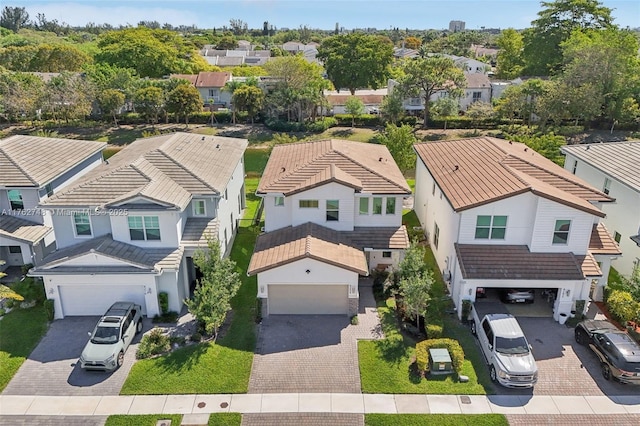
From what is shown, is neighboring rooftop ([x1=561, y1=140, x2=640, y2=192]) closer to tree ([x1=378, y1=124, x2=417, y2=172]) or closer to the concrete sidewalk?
tree ([x1=378, y1=124, x2=417, y2=172])

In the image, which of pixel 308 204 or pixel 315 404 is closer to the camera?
pixel 315 404

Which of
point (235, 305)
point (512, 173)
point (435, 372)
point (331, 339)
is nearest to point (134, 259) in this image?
point (235, 305)

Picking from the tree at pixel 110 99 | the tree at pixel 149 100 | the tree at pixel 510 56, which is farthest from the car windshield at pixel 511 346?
the tree at pixel 510 56

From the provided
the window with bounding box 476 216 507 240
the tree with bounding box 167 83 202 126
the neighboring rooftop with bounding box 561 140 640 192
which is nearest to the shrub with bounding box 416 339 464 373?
the window with bounding box 476 216 507 240

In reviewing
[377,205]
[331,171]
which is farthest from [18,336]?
[377,205]

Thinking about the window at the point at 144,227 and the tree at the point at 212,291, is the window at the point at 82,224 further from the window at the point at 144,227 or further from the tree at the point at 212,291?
the tree at the point at 212,291

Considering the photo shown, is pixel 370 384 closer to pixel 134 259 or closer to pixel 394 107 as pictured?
pixel 134 259

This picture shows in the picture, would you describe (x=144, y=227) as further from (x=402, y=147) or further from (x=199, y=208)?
(x=402, y=147)
